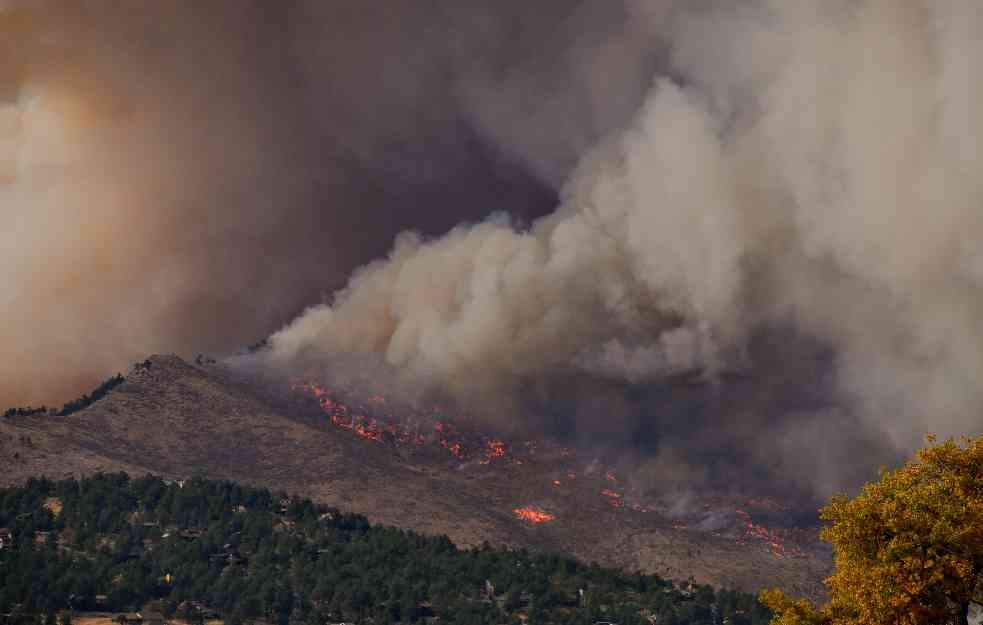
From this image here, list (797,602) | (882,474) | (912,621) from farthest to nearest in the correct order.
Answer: (797,602) → (882,474) → (912,621)

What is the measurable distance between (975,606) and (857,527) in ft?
32.5

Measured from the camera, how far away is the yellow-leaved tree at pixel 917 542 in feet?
202

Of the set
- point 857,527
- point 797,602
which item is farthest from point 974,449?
point 797,602

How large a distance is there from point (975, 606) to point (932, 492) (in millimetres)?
9161

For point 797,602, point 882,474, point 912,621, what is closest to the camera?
point 912,621

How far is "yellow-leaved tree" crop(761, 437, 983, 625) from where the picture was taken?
61656 millimetres

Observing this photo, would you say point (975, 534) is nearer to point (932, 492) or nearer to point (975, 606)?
point (932, 492)

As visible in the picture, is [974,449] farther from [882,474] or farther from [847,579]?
[847,579]

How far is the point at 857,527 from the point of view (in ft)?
212

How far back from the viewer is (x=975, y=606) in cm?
6806

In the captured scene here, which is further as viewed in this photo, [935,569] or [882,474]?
[882,474]

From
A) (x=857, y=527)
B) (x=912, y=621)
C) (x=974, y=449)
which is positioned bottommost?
(x=912, y=621)

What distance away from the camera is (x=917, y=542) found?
6216cm

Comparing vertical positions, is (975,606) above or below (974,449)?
below
